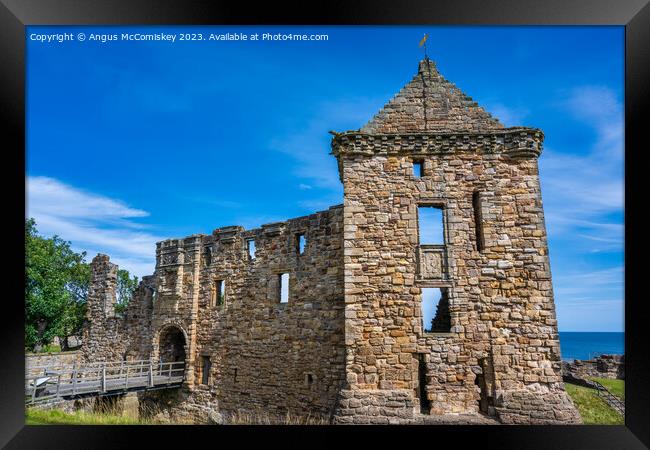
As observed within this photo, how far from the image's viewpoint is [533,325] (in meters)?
9.39

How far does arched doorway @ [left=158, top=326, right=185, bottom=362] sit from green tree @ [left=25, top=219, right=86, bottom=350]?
572 centimetres

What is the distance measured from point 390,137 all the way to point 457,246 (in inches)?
118

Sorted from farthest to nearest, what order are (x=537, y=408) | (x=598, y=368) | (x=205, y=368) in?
(x=598, y=368), (x=205, y=368), (x=537, y=408)

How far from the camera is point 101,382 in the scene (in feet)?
45.7

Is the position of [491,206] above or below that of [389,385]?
above

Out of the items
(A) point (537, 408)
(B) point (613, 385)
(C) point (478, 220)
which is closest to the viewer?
(A) point (537, 408)

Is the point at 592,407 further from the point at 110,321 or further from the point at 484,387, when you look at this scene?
the point at 110,321

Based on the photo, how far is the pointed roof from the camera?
10398mm

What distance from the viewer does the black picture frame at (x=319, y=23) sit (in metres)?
7.47

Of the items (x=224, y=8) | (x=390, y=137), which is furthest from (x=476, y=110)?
(x=224, y=8)

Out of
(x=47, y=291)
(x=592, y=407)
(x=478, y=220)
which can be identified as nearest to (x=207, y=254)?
(x=47, y=291)

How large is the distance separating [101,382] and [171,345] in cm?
345

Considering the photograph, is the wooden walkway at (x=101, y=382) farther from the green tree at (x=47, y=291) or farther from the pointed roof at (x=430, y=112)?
the pointed roof at (x=430, y=112)
